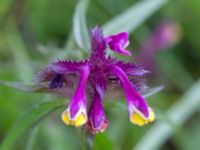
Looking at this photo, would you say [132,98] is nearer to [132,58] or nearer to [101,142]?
[101,142]

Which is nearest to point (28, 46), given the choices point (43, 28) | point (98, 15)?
point (43, 28)

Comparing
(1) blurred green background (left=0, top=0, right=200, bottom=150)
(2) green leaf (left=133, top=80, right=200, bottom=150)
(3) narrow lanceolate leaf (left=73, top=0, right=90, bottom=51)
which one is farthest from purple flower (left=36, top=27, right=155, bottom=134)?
(2) green leaf (left=133, top=80, right=200, bottom=150)

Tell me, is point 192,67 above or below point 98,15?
below

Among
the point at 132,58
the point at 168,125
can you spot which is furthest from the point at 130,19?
the point at 132,58

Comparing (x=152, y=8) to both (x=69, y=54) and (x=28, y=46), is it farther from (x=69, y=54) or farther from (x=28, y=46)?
(x=28, y=46)

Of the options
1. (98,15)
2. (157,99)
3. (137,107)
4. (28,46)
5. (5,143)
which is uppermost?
(98,15)

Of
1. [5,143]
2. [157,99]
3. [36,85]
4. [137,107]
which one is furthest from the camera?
[157,99]

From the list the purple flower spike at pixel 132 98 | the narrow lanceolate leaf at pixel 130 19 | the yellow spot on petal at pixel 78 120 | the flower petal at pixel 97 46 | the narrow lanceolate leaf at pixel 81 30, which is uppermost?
the narrow lanceolate leaf at pixel 130 19

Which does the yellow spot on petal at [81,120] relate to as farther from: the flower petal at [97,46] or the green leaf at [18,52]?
the green leaf at [18,52]

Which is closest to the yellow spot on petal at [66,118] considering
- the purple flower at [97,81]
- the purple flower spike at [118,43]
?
the purple flower at [97,81]
